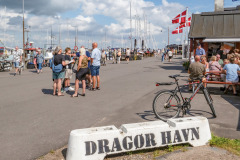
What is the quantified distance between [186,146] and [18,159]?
279 cm

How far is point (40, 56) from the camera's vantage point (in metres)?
19.8

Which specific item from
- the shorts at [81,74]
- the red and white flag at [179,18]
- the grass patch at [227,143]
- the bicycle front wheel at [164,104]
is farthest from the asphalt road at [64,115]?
A: the red and white flag at [179,18]

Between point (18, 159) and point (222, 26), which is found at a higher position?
point (222, 26)

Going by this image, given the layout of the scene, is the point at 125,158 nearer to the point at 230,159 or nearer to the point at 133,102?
the point at 230,159

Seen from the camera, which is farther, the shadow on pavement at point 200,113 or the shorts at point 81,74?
the shorts at point 81,74

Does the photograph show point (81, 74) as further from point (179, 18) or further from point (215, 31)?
point (179, 18)

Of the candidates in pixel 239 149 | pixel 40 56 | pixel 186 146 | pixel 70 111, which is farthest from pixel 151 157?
pixel 40 56

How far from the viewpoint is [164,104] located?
19.9ft

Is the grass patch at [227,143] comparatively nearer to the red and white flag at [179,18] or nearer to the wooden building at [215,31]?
the wooden building at [215,31]

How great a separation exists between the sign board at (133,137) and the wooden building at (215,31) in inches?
647

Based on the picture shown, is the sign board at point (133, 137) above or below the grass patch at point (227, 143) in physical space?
above

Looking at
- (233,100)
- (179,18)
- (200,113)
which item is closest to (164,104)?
(200,113)

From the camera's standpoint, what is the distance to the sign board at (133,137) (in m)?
3.83

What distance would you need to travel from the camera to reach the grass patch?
422 cm
